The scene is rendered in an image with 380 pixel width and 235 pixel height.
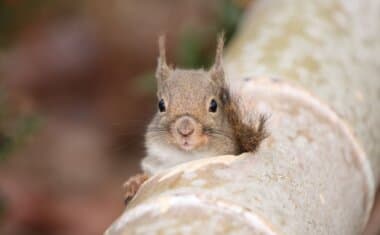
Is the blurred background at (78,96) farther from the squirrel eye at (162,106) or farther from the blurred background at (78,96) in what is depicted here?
the squirrel eye at (162,106)

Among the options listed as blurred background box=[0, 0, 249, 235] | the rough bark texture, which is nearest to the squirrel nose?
the rough bark texture

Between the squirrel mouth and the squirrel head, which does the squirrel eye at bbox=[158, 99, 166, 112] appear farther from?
the squirrel mouth

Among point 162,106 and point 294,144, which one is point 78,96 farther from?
point 294,144

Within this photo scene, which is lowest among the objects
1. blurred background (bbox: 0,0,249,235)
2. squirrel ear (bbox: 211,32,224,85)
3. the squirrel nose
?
blurred background (bbox: 0,0,249,235)

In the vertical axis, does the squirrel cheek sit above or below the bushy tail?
below

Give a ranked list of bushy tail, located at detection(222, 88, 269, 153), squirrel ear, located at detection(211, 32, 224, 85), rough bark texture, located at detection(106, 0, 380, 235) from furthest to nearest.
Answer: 1. squirrel ear, located at detection(211, 32, 224, 85)
2. bushy tail, located at detection(222, 88, 269, 153)
3. rough bark texture, located at detection(106, 0, 380, 235)

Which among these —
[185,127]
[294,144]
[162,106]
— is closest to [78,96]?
[162,106]

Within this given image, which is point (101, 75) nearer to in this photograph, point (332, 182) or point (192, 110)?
point (192, 110)

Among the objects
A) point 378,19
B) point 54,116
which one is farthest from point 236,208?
point 54,116
